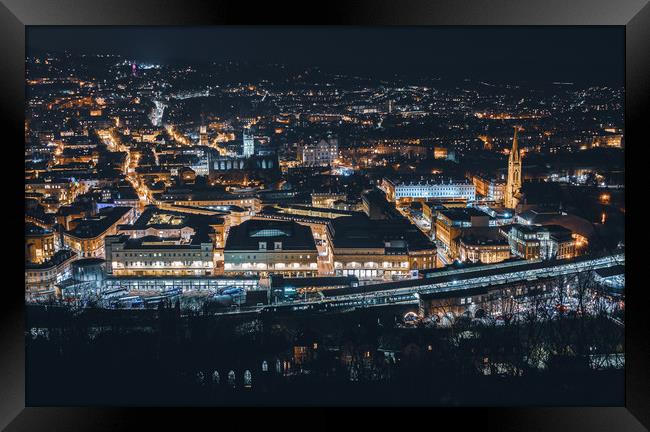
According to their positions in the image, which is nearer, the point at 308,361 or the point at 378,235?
the point at 308,361

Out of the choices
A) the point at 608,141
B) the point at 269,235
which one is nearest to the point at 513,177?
the point at 608,141

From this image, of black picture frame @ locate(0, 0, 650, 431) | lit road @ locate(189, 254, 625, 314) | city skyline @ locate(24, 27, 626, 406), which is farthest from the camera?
lit road @ locate(189, 254, 625, 314)

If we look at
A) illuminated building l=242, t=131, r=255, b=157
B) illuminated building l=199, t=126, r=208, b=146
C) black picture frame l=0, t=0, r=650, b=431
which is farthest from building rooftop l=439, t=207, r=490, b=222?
black picture frame l=0, t=0, r=650, b=431

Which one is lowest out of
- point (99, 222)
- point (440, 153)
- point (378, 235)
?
point (378, 235)

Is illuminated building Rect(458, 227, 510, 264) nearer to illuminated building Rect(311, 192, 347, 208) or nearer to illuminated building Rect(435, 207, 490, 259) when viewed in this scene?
illuminated building Rect(435, 207, 490, 259)

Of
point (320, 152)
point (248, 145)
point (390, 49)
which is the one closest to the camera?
point (390, 49)

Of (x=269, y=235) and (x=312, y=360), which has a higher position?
(x=269, y=235)

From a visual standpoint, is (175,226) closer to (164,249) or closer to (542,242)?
(164,249)
